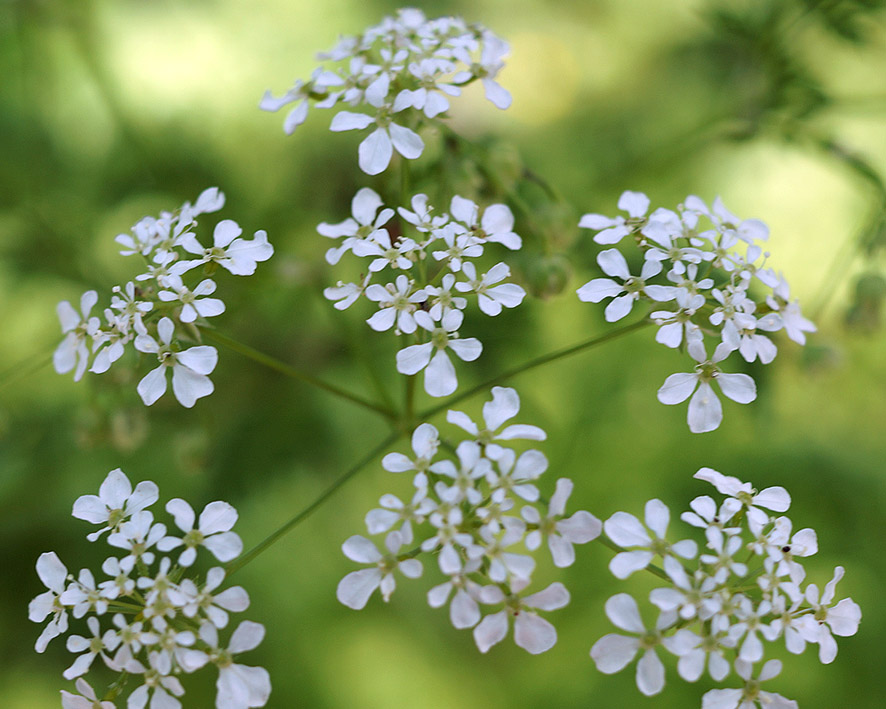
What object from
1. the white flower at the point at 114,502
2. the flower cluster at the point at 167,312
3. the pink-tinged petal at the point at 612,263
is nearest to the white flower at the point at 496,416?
the pink-tinged petal at the point at 612,263

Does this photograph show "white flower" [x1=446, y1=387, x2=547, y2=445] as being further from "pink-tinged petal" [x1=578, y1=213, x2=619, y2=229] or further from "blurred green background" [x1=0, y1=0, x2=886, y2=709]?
"blurred green background" [x1=0, y1=0, x2=886, y2=709]

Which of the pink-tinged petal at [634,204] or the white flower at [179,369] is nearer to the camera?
the white flower at [179,369]

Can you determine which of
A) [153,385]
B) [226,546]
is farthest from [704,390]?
[153,385]

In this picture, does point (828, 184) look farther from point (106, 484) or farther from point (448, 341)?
point (106, 484)

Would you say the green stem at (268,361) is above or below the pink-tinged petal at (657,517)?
below

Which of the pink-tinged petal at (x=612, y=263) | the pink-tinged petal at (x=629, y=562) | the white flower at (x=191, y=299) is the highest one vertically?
the pink-tinged petal at (x=612, y=263)

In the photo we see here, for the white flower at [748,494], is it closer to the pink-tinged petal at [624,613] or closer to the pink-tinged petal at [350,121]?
the pink-tinged petal at [624,613]

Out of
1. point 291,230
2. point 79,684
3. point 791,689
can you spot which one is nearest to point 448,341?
point 79,684
